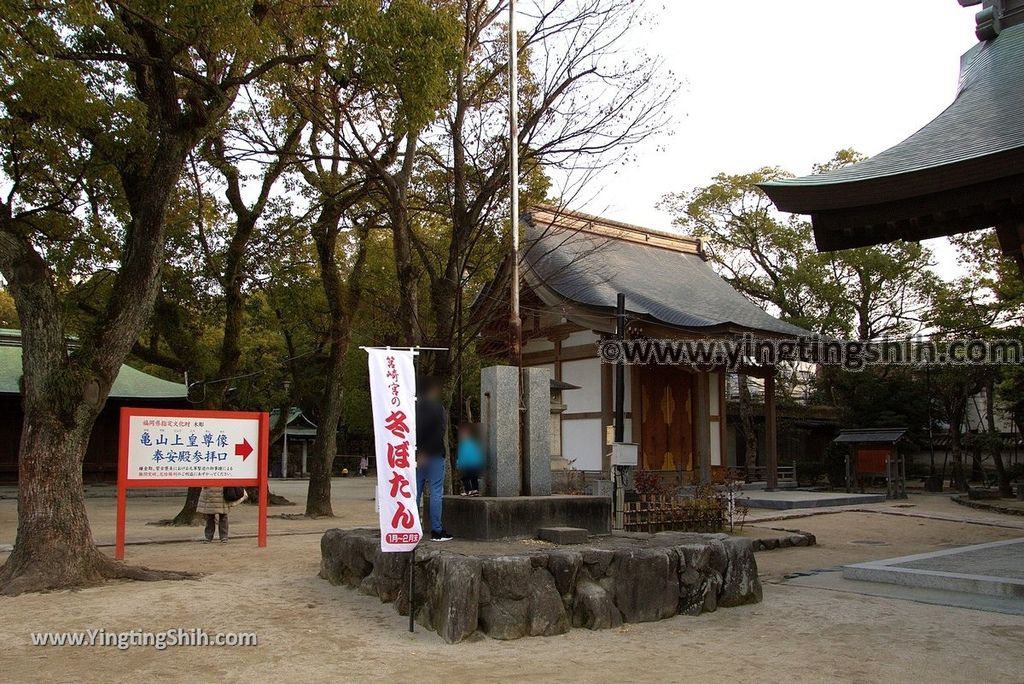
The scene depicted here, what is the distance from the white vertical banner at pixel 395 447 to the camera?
248 inches

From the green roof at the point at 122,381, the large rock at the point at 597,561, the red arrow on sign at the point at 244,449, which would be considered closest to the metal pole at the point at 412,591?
the large rock at the point at 597,561

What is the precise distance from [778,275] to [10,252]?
2699 centimetres

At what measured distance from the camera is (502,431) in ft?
26.7

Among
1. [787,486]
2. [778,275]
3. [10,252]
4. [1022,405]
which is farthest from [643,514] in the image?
[778,275]

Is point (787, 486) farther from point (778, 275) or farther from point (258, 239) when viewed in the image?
point (258, 239)

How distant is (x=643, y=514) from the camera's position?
11.6 m

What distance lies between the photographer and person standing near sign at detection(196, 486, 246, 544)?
39.7 feet

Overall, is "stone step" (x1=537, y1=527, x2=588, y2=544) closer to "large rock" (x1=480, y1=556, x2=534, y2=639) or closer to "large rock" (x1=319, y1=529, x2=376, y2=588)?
"large rock" (x1=480, y1=556, x2=534, y2=639)

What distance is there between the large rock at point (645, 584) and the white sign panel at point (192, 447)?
22.4ft

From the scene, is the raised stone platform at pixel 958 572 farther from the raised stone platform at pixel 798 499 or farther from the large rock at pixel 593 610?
the raised stone platform at pixel 798 499

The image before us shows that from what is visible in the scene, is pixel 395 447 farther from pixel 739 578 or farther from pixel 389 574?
pixel 739 578

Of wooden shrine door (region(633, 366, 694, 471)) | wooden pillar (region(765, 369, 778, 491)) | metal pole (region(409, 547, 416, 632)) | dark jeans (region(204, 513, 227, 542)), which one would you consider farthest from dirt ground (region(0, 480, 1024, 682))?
wooden pillar (region(765, 369, 778, 491))

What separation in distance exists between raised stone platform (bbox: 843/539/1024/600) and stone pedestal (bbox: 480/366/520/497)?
13.5 feet

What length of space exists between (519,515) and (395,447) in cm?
191
